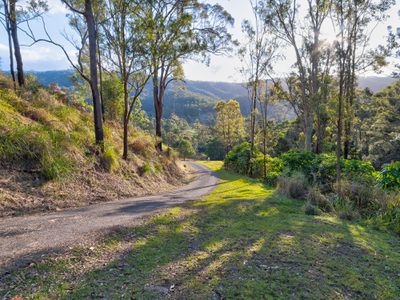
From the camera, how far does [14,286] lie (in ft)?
9.09

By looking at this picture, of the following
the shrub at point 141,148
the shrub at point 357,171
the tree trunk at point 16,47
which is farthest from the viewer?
the shrub at point 141,148

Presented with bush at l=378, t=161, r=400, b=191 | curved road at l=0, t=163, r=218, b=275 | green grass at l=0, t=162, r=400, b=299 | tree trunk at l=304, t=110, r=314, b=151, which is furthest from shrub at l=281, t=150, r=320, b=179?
curved road at l=0, t=163, r=218, b=275

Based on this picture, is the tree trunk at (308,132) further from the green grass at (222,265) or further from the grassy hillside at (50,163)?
the green grass at (222,265)

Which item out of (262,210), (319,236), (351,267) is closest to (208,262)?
(351,267)

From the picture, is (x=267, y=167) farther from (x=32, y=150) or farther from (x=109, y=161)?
(x=32, y=150)

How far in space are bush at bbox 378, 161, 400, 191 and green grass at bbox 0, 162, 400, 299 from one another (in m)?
3.46

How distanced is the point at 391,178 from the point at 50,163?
1090 centimetres

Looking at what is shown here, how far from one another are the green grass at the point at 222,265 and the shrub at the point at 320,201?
9.29 ft

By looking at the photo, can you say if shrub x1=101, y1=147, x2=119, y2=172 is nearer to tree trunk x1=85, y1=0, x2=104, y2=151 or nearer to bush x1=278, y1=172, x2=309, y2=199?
tree trunk x1=85, y1=0, x2=104, y2=151

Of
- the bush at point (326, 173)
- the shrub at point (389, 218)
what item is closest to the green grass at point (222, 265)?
the shrub at point (389, 218)

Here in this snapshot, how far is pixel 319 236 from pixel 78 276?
4387 millimetres

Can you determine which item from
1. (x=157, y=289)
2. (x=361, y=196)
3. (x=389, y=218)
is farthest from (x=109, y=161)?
(x=389, y=218)

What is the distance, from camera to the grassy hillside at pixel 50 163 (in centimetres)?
686

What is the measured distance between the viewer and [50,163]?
777cm
